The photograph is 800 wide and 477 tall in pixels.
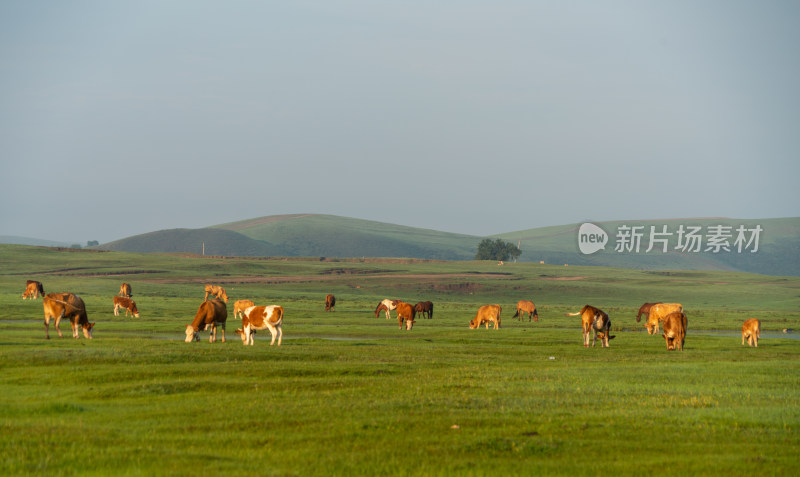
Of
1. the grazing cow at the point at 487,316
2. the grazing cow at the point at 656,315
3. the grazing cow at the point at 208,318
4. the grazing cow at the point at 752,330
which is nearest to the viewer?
the grazing cow at the point at 208,318

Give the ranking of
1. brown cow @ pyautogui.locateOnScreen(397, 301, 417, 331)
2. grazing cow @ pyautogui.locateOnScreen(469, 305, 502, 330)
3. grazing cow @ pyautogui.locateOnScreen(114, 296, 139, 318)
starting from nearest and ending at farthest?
1. brown cow @ pyautogui.locateOnScreen(397, 301, 417, 331)
2. grazing cow @ pyautogui.locateOnScreen(469, 305, 502, 330)
3. grazing cow @ pyautogui.locateOnScreen(114, 296, 139, 318)

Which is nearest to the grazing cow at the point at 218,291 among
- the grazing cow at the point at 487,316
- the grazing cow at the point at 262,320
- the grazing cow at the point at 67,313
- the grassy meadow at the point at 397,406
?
the grazing cow at the point at 487,316

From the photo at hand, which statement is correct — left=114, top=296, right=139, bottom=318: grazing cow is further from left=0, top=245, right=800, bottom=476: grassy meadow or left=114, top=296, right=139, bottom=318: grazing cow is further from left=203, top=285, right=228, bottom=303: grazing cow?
left=203, top=285, right=228, bottom=303: grazing cow

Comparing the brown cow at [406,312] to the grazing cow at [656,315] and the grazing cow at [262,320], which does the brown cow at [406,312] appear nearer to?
the grazing cow at [656,315]

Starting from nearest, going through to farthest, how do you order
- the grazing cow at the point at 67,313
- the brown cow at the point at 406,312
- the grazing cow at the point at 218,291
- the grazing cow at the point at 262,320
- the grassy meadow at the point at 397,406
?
the grassy meadow at the point at 397,406 < the grazing cow at the point at 262,320 < the grazing cow at the point at 67,313 < the brown cow at the point at 406,312 < the grazing cow at the point at 218,291

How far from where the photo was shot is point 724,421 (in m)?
17.5

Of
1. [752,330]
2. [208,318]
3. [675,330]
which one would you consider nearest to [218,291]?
[208,318]

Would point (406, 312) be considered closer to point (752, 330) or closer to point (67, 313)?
point (752, 330)

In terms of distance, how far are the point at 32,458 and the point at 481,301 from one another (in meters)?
93.4

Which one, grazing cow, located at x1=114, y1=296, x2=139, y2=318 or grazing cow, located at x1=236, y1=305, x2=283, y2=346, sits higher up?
grazing cow, located at x1=236, y1=305, x2=283, y2=346

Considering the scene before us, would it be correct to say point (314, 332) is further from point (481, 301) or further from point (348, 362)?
point (481, 301)

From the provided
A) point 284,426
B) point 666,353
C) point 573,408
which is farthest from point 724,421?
point 666,353

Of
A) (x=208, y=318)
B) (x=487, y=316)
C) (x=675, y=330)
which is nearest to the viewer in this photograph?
(x=208, y=318)

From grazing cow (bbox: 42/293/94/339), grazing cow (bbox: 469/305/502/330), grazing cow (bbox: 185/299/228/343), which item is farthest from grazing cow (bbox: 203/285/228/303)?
grazing cow (bbox: 185/299/228/343)
